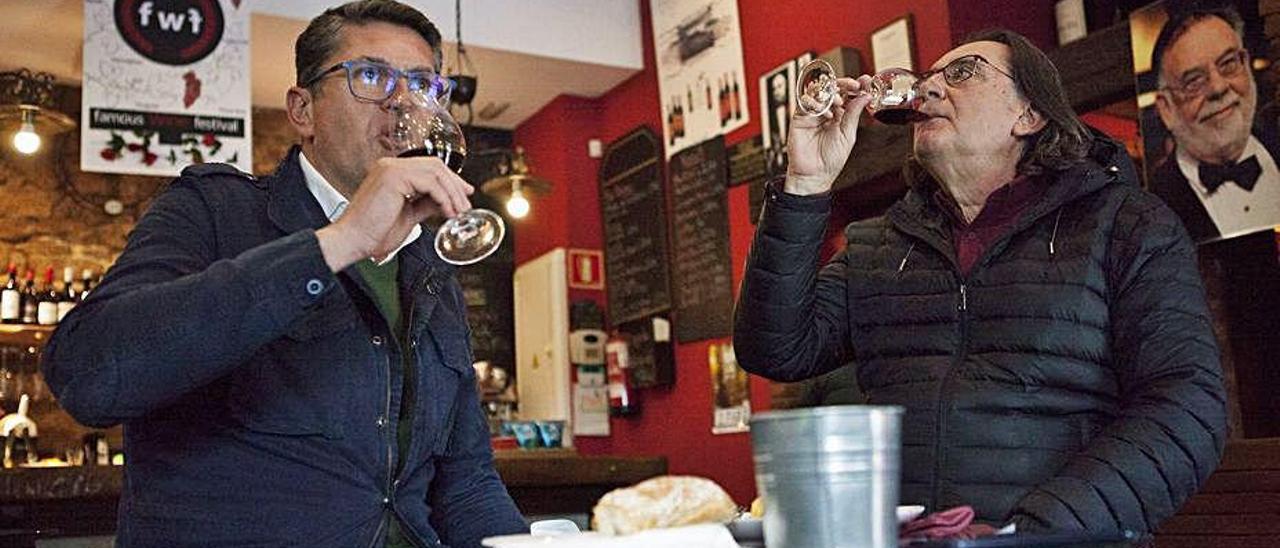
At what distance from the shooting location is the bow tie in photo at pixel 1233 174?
398cm

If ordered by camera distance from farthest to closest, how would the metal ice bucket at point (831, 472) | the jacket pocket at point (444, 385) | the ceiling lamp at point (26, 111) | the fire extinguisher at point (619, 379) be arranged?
1. the fire extinguisher at point (619, 379)
2. the ceiling lamp at point (26, 111)
3. the jacket pocket at point (444, 385)
4. the metal ice bucket at point (831, 472)

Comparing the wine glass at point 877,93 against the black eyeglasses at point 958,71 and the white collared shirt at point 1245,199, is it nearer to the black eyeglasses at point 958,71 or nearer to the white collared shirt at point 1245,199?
the black eyeglasses at point 958,71

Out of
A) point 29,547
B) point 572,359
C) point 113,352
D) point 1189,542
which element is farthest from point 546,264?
point 113,352

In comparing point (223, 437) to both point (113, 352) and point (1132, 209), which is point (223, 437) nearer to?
point (113, 352)

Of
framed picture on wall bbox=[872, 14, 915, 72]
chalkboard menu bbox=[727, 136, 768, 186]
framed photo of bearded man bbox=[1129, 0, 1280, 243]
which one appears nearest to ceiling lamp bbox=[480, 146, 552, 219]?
chalkboard menu bbox=[727, 136, 768, 186]

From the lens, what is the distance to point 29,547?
388 cm

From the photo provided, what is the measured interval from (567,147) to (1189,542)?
4.80m

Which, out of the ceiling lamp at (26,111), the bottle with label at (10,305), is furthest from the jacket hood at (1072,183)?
the bottle with label at (10,305)

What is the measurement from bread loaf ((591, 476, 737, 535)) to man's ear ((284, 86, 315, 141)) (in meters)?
1.06

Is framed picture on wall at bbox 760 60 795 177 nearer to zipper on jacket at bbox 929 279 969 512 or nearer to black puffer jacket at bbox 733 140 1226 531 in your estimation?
black puffer jacket at bbox 733 140 1226 531

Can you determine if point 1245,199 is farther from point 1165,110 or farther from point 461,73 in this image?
point 461,73

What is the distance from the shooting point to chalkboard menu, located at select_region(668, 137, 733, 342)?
6363 millimetres

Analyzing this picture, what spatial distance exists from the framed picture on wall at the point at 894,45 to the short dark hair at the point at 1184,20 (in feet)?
3.93

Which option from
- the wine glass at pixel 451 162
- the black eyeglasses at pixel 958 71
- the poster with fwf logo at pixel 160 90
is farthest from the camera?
the poster with fwf logo at pixel 160 90
